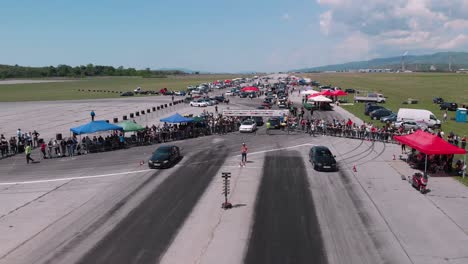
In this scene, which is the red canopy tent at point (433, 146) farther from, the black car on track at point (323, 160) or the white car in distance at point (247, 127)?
the white car in distance at point (247, 127)

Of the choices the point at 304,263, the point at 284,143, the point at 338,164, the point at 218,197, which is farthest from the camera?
the point at 284,143

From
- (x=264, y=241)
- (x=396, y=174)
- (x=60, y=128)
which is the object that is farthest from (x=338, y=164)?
(x=60, y=128)

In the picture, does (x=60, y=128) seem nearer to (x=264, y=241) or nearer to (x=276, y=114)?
(x=276, y=114)

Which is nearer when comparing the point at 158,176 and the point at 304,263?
the point at 304,263

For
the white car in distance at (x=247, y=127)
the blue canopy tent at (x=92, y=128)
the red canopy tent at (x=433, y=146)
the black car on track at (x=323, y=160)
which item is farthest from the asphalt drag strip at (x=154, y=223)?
the white car in distance at (x=247, y=127)

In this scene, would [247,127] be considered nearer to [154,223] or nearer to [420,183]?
[420,183]

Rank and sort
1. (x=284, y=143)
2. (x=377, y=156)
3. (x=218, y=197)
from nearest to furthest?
(x=218, y=197) → (x=377, y=156) → (x=284, y=143)
